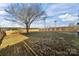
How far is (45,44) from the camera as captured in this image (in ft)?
5.33

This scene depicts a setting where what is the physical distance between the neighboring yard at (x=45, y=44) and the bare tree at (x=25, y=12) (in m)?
0.14

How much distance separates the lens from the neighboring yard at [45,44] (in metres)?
1.61

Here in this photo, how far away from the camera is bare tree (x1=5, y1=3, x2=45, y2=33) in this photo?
163cm

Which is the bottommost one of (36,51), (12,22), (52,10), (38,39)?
(36,51)

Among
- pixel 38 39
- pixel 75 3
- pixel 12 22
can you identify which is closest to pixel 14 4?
pixel 12 22

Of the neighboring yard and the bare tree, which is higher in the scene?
the bare tree

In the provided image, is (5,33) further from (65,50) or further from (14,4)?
(65,50)

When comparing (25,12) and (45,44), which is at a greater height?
(25,12)

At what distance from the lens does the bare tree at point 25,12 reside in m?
1.63

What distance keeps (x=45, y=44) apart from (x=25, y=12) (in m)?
0.35

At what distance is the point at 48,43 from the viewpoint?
63.9 inches

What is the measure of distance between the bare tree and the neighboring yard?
0.46 feet

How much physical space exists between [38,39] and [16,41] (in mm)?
208

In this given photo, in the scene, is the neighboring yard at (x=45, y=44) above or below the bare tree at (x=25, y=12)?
below
